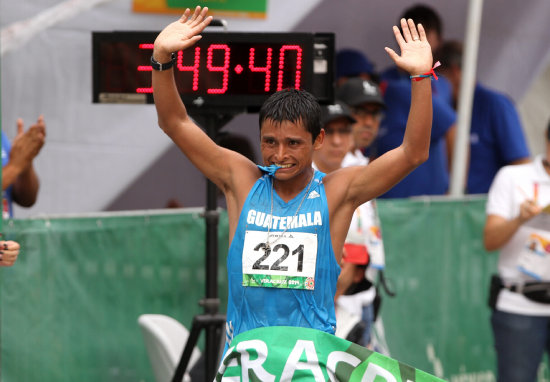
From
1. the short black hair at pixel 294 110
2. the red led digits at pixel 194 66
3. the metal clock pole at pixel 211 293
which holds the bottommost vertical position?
the metal clock pole at pixel 211 293

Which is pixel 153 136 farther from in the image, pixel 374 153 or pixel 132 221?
pixel 374 153

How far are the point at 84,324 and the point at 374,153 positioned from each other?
332 cm

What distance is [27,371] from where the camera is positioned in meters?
5.88

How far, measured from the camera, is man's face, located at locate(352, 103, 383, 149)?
7.08 m

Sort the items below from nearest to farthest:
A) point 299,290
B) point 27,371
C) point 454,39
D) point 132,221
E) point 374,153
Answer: point 299,290, point 27,371, point 132,221, point 374,153, point 454,39

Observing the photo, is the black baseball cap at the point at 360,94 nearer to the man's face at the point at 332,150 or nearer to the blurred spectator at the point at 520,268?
the man's face at the point at 332,150

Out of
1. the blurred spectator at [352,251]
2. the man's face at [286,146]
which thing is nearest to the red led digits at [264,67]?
the blurred spectator at [352,251]

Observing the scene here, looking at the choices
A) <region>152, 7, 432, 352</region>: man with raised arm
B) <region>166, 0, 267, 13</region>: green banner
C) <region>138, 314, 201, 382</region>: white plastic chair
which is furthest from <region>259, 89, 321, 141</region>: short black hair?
<region>166, 0, 267, 13</region>: green banner

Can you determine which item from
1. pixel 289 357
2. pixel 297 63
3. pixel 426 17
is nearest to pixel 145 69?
pixel 297 63

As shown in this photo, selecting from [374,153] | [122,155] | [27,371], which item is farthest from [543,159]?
[27,371]

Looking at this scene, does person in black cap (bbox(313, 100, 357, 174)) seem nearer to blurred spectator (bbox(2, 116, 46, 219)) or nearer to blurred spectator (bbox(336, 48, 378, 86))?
blurred spectator (bbox(2, 116, 46, 219))

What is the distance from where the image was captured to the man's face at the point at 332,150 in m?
6.11

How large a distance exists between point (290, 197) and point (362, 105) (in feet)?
10.6

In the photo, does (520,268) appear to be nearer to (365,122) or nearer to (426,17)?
(365,122)
